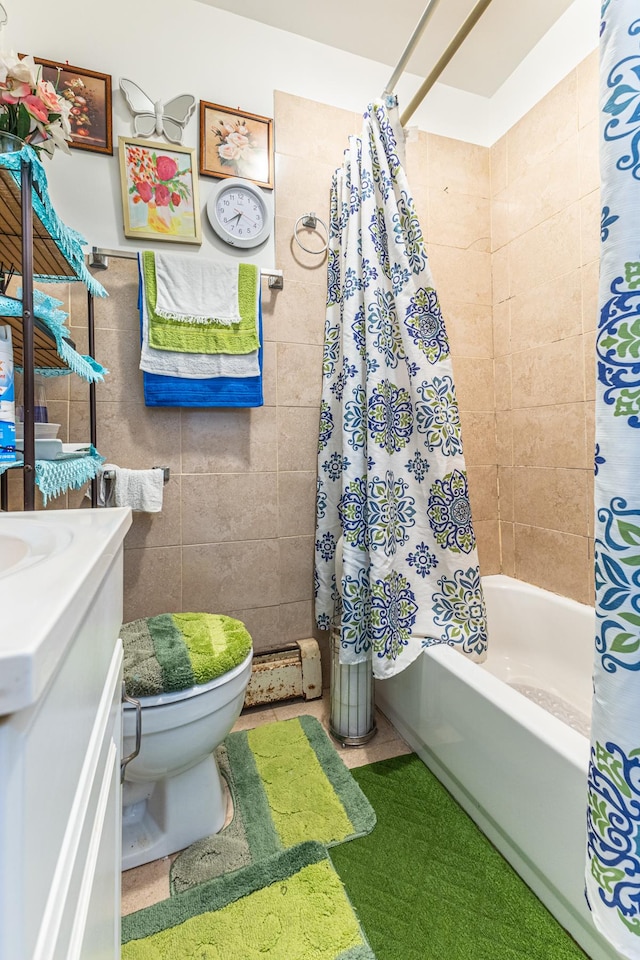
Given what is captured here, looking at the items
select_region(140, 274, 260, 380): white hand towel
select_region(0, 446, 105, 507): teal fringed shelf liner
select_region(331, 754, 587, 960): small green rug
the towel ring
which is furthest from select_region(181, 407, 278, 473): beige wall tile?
select_region(331, 754, 587, 960): small green rug

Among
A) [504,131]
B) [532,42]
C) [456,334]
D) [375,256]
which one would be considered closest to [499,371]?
[456,334]

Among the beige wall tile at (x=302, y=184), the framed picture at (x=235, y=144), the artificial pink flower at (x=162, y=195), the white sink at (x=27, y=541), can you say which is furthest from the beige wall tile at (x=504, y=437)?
the white sink at (x=27, y=541)

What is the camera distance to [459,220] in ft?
6.22

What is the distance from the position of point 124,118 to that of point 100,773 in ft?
6.11

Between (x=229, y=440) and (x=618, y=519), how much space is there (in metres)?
1.28

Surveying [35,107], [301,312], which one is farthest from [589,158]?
[35,107]

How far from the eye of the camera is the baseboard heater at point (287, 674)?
1578 mm

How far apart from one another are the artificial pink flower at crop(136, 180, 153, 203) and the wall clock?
19 cm

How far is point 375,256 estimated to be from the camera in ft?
4.65

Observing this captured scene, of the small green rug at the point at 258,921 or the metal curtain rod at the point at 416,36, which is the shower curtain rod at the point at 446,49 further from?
the small green rug at the point at 258,921

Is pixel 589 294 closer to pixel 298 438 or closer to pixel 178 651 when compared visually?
pixel 298 438

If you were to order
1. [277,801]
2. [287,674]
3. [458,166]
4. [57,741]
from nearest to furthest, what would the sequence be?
[57,741]
[277,801]
[287,674]
[458,166]

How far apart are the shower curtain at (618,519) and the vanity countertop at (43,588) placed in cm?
60

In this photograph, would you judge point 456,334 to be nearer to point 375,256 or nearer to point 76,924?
point 375,256
